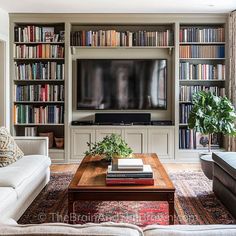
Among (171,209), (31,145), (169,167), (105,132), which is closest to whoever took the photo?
(171,209)

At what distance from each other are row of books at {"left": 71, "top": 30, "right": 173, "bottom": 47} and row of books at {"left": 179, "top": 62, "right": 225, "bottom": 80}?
19.0 inches

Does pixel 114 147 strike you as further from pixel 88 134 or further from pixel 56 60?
pixel 56 60

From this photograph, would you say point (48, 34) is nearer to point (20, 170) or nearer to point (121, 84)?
point (121, 84)

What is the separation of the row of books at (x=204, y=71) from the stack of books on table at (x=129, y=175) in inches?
128

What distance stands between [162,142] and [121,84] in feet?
3.93

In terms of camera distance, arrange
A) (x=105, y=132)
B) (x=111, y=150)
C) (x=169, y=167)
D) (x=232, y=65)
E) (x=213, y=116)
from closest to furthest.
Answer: (x=111, y=150), (x=213, y=116), (x=169, y=167), (x=232, y=65), (x=105, y=132)

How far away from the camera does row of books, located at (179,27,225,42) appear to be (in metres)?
5.90

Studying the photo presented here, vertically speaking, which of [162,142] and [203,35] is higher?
[203,35]

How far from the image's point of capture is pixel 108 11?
5.71 meters

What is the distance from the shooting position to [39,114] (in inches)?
Answer: 235

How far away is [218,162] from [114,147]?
42.6 inches

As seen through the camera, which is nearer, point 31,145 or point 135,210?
point 135,210

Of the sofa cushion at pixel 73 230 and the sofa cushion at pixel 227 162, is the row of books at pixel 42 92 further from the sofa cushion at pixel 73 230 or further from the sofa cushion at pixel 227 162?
the sofa cushion at pixel 73 230

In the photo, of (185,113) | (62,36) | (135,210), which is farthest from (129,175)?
(62,36)
